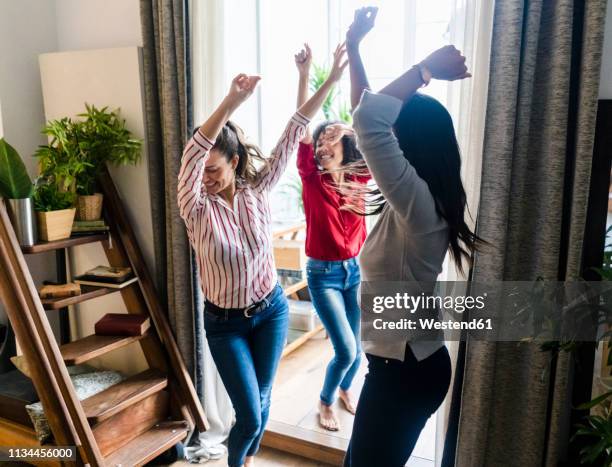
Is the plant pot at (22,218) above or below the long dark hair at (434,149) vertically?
below

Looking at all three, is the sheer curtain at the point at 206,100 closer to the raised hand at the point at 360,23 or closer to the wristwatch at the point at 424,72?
the raised hand at the point at 360,23

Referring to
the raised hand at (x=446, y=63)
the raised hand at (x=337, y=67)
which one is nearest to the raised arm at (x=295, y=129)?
the raised hand at (x=337, y=67)

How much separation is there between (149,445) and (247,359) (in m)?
0.72

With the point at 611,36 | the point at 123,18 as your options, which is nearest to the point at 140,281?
the point at 123,18

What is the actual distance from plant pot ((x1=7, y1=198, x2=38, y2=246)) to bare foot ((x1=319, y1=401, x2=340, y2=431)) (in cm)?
141

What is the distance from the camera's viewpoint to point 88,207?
6.88ft

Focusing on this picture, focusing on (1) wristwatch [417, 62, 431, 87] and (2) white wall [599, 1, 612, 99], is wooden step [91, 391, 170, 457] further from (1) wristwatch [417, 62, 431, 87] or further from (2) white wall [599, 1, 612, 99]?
(2) white wall [599, 1, 612, 99]

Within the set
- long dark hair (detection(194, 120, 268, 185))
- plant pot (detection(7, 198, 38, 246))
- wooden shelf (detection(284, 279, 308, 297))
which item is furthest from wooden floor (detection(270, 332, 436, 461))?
plant pot (detection(7, 198, 38, 246))

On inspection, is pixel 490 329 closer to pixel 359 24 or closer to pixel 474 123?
pixel 474 123

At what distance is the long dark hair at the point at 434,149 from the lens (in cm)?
101

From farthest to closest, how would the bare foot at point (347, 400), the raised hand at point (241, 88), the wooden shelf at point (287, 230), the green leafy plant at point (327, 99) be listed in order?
the wooden shelf at point (287, 230), the green leafy plant at point (327, 99), the bare foot at point (347, 400), the raised hand at point (241, 88)

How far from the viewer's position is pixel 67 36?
242 cm

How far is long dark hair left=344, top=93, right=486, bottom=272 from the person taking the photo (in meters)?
1.01

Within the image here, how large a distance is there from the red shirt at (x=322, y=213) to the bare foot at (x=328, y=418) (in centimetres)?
71
